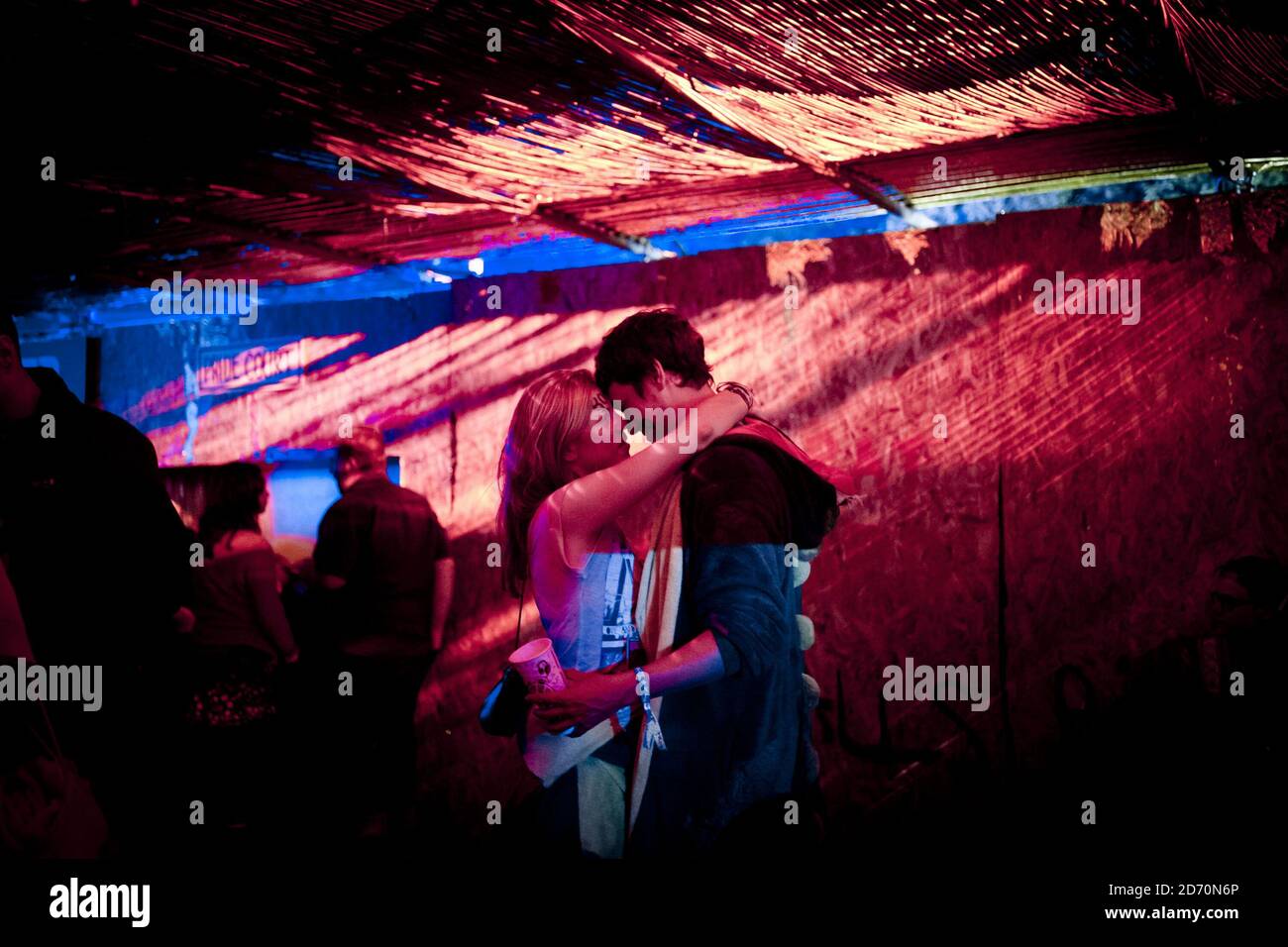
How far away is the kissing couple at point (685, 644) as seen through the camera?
2.47 metres

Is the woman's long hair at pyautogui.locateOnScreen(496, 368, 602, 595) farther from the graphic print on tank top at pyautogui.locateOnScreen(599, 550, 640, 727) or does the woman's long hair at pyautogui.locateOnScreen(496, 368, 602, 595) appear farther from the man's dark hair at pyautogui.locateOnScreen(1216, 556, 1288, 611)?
the man's dark hair at pyautogui.locateOnScreen(1216, 556, 1288, 611)

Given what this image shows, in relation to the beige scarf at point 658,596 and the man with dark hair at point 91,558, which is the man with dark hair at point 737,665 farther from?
the man with dark hair at point 91,558

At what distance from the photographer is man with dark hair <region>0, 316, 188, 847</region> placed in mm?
3068

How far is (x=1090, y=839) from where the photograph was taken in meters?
4.50

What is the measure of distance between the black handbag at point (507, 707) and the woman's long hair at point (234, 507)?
3202 millimetres

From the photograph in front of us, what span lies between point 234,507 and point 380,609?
96 centimetres

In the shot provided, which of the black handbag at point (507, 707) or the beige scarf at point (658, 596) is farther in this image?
the black handbag at point (507, 707)

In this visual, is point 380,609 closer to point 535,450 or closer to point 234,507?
point 234,507

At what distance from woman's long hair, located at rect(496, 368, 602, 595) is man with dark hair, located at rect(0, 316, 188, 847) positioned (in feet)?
3.92

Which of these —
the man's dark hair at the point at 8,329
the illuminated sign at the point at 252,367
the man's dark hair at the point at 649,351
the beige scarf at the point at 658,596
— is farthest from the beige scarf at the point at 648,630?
the illuminated sign at the point at 252,367

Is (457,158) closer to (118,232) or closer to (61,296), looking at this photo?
(118,232)

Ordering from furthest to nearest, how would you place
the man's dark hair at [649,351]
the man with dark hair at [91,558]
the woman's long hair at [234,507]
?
the woman's long hair at [234,507]
the man with dark hair at [91,558]
the man's dark hair at [649,351]
